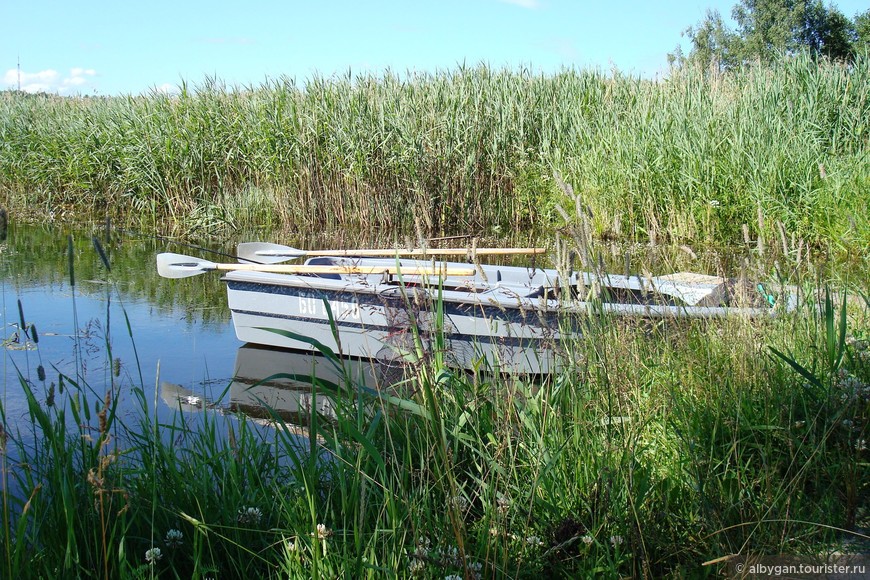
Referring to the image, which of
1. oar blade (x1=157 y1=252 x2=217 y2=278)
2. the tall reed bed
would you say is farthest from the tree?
oar blade (x1=157 y1=252 x2=217 y2=278)

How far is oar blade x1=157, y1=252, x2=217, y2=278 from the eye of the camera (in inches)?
236

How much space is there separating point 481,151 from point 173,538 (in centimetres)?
919

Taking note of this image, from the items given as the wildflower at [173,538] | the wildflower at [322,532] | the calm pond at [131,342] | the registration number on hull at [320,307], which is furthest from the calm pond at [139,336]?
the wildflower at [322,532]

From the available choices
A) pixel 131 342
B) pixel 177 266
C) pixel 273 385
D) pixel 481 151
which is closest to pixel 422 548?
pixel 273 385

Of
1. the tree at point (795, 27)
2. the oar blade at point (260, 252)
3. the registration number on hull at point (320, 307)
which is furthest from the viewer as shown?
the tree at point (795, 27)

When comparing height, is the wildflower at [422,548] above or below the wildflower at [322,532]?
below

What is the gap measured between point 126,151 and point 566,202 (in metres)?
6.56

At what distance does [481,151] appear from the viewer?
35.6 feet

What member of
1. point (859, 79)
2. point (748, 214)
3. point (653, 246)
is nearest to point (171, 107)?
point (748, 214)

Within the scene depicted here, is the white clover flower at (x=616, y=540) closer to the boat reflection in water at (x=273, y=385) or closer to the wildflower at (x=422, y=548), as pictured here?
the wildflower at (x=422, y=548)

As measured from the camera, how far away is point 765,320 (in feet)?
10.5

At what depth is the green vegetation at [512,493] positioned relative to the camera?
74.5 inches

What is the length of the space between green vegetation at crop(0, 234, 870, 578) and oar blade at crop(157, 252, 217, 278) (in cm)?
353

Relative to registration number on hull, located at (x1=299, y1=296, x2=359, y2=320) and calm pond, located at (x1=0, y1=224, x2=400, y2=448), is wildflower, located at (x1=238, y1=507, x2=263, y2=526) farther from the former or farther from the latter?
registration number on hull, located at (x1=299, y1=296, x2=359, y2=320)
